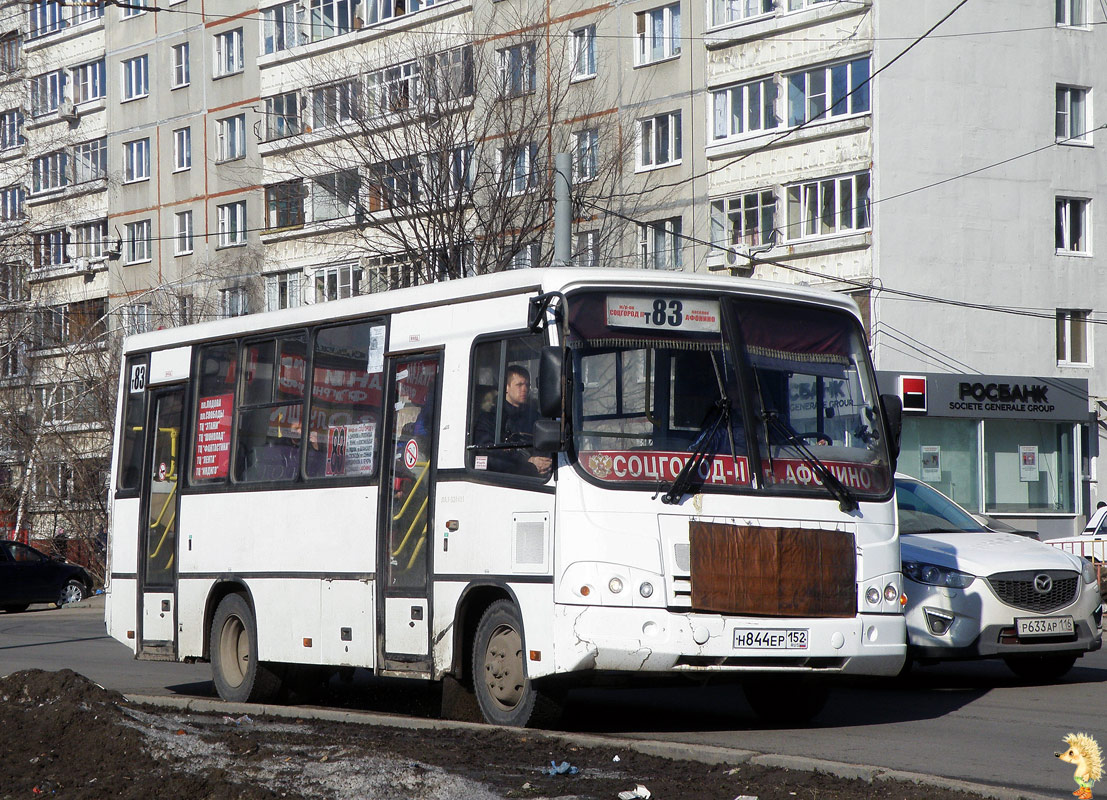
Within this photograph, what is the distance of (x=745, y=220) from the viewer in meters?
40.5

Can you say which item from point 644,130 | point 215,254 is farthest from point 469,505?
point 215,254

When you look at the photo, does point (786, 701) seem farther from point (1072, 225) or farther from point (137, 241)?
point (137, 241)

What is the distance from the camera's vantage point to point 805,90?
3922 centimetres

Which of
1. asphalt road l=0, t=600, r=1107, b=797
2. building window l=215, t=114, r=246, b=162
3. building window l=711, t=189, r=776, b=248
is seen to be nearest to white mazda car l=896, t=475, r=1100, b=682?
asphalt road l=0, t=600, r=1107, b=797

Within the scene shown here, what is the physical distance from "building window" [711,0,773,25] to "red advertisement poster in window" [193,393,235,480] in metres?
28.8

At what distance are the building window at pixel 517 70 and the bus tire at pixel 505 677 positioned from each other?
24.0 meters

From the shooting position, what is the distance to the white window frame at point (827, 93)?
38.3m

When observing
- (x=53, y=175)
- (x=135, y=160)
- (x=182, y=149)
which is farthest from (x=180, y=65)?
(x=53, y=175)

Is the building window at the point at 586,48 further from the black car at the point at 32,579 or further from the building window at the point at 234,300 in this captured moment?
the black car at the point at 32,579

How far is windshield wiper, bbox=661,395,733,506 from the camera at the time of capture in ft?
32.1

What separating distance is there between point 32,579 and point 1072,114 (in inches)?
1077

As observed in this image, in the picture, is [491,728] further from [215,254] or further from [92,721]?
[215,254]

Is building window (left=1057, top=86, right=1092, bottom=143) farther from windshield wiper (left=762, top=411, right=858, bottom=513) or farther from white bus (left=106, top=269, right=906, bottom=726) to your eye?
windshield wiper (left=762, top=411, right=858, bottom=513)

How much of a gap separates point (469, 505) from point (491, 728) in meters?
1.53
